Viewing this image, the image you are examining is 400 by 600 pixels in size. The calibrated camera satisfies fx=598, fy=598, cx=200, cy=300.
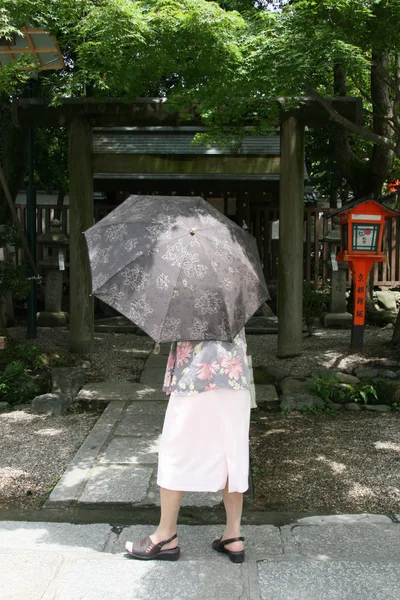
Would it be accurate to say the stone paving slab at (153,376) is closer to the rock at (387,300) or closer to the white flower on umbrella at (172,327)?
the white flower on umbrella at (172,327)

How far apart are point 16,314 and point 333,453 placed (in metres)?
7.75

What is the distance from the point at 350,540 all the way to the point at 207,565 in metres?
0.88

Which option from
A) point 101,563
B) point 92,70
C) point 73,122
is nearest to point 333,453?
point 101,563

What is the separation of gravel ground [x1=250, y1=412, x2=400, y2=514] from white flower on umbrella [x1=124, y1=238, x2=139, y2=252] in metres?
2.02

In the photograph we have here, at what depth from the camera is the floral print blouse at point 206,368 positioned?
3020 mm

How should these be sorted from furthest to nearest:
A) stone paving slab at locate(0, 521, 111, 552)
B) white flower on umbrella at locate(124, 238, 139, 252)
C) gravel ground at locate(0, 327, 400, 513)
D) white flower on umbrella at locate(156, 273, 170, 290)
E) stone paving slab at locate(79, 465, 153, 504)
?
gravel ground at locate(0, 327, 400, 513) → stone paving slab at locate(79, 465, 153, 504) → stone paving slab at locate(0, 521, 111, 552) → white flower on umbrella at locate(124, 238, 139, 252) → white flower on umbrella at locate(156, 273, 170, 290)

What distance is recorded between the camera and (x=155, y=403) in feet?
19.8

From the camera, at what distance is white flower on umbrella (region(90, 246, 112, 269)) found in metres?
3.12

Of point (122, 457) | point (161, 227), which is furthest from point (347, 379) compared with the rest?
point (161, 227)

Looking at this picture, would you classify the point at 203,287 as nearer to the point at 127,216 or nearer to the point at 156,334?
the point at 156,334

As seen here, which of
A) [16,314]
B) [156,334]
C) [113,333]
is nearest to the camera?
[156,334]

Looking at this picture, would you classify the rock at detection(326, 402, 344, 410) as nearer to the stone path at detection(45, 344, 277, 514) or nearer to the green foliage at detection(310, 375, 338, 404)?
the green foliage at detection(310, 375, 338, 404)

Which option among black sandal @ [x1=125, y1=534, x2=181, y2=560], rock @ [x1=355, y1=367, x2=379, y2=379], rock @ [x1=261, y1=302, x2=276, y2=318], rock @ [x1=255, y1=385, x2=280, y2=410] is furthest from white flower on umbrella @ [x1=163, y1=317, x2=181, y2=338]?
rock @ [x1=261, y1=302, x2=276, y2=318]

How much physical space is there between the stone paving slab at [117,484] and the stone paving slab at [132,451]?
11cm
